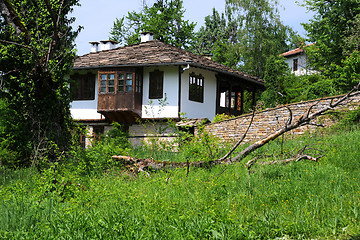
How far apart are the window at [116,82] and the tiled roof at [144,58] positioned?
544mm

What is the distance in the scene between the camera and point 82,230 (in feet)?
17.7

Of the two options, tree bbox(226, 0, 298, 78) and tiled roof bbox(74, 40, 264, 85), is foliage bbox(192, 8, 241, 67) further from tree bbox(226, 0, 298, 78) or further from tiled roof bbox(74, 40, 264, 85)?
tiled roof bbox(74, 40, 264, 85)

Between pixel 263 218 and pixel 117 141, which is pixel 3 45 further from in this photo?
pixel 263 218

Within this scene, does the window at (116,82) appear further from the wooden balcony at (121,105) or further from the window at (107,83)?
the wooden balcony at (121,105)

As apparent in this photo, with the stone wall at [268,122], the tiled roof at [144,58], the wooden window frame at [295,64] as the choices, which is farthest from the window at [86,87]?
the wooden window frame at [295,64]

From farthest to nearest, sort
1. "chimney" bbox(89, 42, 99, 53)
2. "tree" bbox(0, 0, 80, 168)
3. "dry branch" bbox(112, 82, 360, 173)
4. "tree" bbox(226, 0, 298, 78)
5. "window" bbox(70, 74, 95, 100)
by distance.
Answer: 1. "tree" bbox(226, 0, 298, 78)
2. "chimney" bbox(89, 42, 99, 53)
3. "window" bbox(70, 74, 95, 100)
4. "tree" bbox(0, 0, 80, 168)
5. "dry branch" bbox(112, 82, 360, 173)

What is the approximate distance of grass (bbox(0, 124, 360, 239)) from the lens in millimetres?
5395

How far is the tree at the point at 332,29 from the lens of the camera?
2709 cm

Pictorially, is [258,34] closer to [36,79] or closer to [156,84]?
[156,84]

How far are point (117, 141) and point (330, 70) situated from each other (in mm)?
17912

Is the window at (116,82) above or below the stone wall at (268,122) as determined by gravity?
above

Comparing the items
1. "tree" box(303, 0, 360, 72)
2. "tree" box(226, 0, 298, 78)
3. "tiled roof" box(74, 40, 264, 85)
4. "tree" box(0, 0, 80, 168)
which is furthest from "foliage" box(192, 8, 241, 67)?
"tree" box(0, 0, 80, 168)

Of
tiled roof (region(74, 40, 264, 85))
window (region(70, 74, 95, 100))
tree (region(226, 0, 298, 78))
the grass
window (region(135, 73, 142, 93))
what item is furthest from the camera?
tree (region(226, 0, 298, 78))

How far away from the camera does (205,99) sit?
2264 cm
